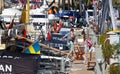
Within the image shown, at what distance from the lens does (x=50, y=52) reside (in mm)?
20922

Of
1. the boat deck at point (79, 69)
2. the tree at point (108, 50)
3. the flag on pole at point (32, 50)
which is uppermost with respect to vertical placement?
the flag on pole at point (32, 50)

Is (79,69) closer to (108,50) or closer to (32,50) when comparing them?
(108,50)

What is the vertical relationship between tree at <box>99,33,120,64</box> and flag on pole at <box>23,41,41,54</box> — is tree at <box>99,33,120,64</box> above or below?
below

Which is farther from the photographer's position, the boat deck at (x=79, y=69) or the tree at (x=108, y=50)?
the boat deck at (x=79, y=69)

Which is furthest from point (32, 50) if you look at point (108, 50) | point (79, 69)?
point (79, 69)

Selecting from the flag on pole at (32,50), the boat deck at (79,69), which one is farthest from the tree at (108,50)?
the boat deck at (79,69)

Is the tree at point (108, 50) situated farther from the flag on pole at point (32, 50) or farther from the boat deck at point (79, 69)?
the boat deck at point (79, 69)

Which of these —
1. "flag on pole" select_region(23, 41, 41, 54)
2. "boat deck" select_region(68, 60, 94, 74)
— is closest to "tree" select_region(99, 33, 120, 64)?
"flag on pole" select_region(23, 41, 41, 54)

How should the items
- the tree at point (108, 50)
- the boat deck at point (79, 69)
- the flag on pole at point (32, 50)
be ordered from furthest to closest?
1. the boat deck at point (79, 69)
2. the tree at point (108, 50)
3. the flag on pole at point (32, 50)

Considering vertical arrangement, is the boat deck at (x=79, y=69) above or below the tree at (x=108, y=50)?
below

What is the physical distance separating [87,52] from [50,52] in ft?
7.54

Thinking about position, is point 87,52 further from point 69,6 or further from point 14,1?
point 69,6

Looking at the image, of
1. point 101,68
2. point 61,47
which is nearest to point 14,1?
point 61,47

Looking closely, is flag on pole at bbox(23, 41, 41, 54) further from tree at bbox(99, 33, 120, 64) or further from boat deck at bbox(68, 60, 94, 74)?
boat deck at bbox(68, 60, 94, 74)
